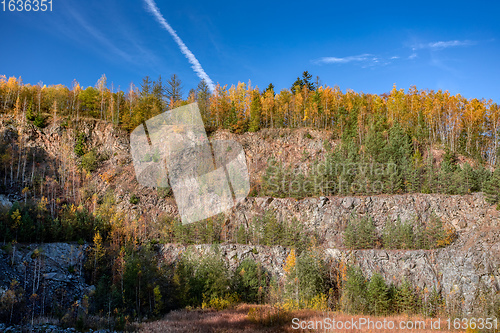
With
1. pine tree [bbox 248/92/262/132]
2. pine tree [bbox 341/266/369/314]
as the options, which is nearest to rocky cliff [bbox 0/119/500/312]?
pine tree [bbox 341/266/369/314]

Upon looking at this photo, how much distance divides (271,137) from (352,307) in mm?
35368

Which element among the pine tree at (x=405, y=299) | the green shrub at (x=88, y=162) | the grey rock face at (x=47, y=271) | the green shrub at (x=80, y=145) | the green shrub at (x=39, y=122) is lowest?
the pine tree at (x=405, y=299)

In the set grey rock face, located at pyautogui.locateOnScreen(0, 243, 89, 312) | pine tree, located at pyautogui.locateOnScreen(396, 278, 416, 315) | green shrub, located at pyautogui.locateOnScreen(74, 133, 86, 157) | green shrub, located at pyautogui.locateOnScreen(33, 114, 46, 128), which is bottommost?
pine tree, located at pyautogui.locateOnScreen(396, 278, 416, 315)

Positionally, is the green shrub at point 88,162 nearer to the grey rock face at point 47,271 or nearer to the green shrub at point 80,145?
the green shrub at point 80,145

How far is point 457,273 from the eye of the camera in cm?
2886

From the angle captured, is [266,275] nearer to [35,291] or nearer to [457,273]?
[457,273]

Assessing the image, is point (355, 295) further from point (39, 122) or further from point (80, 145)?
point (39, 122)

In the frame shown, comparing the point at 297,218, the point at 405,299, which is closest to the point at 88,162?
the point at 297,218

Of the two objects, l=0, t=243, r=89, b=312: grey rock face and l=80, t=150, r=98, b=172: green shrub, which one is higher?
l=80, t=150, r=98, b=172: green shrub

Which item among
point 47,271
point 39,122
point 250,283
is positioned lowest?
point 250,283

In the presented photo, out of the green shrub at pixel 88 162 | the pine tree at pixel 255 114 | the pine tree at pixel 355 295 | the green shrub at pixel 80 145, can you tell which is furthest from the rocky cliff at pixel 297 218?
the pine tree at pixel 255 114

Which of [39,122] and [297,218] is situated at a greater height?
[39,122]

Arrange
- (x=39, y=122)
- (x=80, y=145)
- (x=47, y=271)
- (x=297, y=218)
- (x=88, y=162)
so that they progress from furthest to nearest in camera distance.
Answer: (x=39, y=122) → (x=80, y=145) → (x=88, y=162) → (x=297, y=218) → (x=47, y=271)

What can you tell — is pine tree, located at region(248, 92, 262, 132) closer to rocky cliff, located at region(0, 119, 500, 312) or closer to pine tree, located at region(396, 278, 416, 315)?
rocky cliff, located at region(0, 119, 500, 312)
